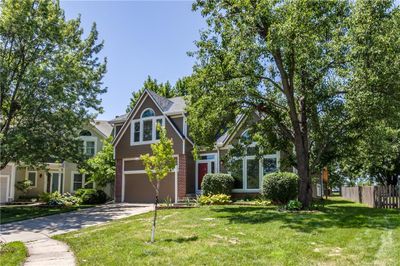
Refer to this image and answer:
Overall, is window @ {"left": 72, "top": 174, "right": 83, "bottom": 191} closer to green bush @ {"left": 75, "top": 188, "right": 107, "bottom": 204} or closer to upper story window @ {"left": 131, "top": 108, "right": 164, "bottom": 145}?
green bush @ {"left": 75, "top": 188, "right": 107, "bottom": 204}

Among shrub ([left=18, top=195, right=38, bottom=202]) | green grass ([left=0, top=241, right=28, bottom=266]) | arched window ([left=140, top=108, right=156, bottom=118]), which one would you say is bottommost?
shrub ([left=18, top=195, right=38, bottom=202])

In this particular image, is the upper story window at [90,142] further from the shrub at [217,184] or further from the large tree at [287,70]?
the large tree at [287,70]

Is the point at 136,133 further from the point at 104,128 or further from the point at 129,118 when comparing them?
the point at 104,128

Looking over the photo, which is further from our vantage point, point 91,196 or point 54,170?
point 54,170

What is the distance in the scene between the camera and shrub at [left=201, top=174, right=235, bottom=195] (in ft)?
75.4

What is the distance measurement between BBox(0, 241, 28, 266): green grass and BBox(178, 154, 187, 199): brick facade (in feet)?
46.1

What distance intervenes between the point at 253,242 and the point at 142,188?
19.0 m

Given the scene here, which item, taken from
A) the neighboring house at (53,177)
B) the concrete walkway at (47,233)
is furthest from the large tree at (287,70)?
the neighboring house at (53,177)

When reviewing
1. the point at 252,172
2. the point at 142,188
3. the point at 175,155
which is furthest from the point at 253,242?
the point at 142,188

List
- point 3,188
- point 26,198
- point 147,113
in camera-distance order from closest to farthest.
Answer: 1. point 147,113
2. point 3,188
3. point 26,198

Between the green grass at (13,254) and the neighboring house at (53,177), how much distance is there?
22.0 m

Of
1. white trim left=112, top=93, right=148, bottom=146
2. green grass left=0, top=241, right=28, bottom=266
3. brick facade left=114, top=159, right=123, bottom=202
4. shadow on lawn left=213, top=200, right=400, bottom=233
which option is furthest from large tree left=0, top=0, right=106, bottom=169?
shadow on lawn left=213, top=200, right=400, bottom=233

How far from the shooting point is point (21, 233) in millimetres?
14656

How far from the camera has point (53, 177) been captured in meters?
35.7
